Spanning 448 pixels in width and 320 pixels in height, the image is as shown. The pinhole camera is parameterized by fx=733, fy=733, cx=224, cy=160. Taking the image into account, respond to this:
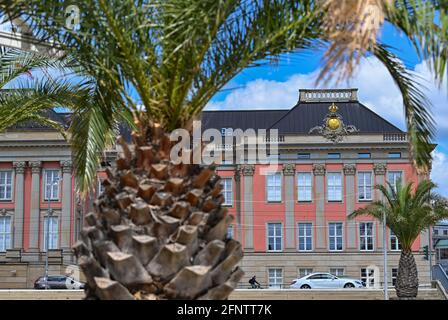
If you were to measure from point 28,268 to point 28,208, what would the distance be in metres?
5.08

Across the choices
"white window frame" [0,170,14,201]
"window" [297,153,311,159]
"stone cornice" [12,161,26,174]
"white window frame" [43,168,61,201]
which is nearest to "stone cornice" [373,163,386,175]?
"window" [297,153,311,159]

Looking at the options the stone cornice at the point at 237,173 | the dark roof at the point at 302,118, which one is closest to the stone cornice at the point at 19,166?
the dark roof at the point at 302,118

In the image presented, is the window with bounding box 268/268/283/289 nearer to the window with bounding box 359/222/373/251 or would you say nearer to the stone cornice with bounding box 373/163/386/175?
the window with bounding box 359/222/373/251

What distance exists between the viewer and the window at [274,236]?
56438 millimetres

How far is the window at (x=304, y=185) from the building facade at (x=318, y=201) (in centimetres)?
2

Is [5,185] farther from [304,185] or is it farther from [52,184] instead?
[304,185]

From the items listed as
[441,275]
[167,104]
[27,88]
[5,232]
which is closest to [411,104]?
[167,104]

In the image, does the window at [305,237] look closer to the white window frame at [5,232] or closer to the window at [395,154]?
the window at [395,154]

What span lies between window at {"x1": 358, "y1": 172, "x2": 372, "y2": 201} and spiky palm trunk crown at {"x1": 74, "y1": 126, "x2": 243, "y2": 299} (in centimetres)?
5001

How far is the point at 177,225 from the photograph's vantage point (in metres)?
7.40
